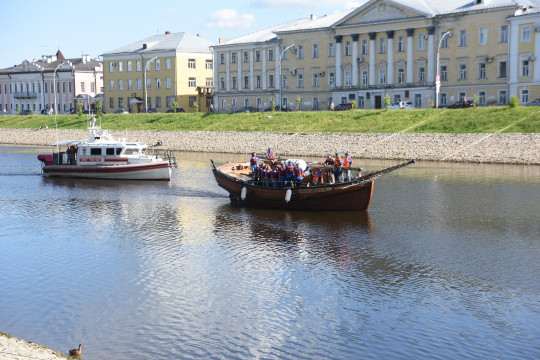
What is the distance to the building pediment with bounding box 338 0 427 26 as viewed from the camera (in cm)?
8750

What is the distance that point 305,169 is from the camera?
37469mm

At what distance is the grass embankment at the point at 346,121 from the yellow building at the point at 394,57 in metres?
6.03

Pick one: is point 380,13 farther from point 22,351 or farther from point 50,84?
point 22,351

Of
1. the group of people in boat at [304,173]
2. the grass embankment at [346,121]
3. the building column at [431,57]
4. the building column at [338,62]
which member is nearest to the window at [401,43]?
the building column at [431,57]

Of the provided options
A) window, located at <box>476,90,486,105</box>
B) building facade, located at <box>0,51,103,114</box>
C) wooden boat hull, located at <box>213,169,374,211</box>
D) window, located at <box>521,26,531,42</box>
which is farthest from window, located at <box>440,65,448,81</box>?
building facade, located at <box>0,51,103,114</box>

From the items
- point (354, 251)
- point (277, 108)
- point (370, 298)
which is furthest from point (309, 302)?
point (277, 108)

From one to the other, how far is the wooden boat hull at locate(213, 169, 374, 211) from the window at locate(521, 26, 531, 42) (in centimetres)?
5286

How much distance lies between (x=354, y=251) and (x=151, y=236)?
372 inches

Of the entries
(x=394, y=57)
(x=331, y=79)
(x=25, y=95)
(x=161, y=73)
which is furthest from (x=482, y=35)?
(x=25, y=95)

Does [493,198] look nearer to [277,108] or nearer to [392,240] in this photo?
[392,240]

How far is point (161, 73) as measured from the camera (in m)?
118

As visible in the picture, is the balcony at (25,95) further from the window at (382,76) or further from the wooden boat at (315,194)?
the wooden boat at (315,194)

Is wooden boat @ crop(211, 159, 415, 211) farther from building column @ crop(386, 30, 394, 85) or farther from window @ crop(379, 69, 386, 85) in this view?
window @ crop(379, 69, 386, 85)

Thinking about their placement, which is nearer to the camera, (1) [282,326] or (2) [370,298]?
(1) [282,326]
